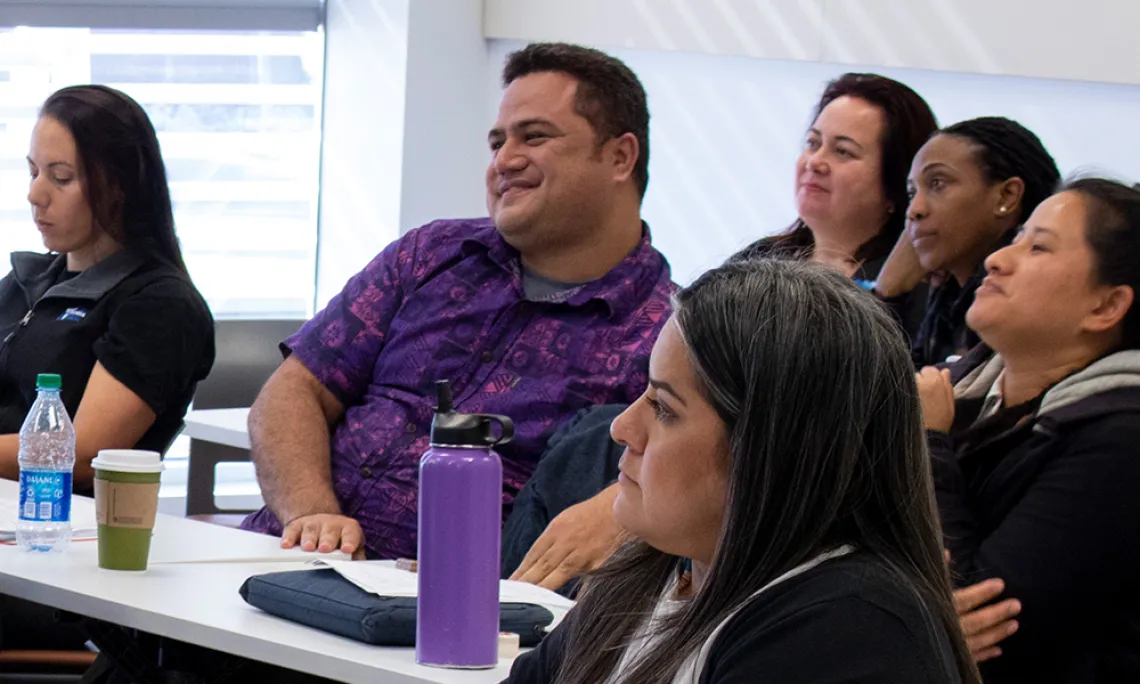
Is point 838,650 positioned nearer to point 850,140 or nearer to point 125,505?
point 125,505

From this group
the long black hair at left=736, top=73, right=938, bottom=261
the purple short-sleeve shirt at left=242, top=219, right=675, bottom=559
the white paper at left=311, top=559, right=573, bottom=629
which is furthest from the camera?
the long black hair at left=736, top=73, right=938, bottom=261

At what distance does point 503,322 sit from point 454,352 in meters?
0.10

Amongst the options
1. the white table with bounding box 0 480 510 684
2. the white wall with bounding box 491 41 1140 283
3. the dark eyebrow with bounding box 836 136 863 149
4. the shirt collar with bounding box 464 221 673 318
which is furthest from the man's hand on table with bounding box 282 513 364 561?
the white wall with bounding box 491 41 1140 283

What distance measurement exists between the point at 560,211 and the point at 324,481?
25.4 inches

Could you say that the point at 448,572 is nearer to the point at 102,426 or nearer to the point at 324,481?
the point at 324,481

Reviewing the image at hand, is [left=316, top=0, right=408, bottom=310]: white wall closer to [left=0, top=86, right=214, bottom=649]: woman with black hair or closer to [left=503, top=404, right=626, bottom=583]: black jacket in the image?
[left=0, top=86, right=214, bottom=649]: woman with black hair

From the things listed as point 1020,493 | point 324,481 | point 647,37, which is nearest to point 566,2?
point 647,37

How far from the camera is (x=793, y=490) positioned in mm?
1164

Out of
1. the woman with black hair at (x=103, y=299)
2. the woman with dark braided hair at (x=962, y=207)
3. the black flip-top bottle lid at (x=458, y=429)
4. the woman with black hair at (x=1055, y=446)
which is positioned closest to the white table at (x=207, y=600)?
the black flip-top bottle lid at (x=458, y=429)

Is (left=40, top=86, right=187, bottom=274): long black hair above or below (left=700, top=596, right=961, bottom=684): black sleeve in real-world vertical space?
above

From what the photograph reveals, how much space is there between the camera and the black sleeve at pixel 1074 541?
2039mm

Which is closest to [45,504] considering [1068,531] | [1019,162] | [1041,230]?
[1068,531]

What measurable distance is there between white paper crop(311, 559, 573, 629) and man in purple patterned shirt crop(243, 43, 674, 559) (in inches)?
24.0

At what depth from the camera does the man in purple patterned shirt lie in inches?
103
